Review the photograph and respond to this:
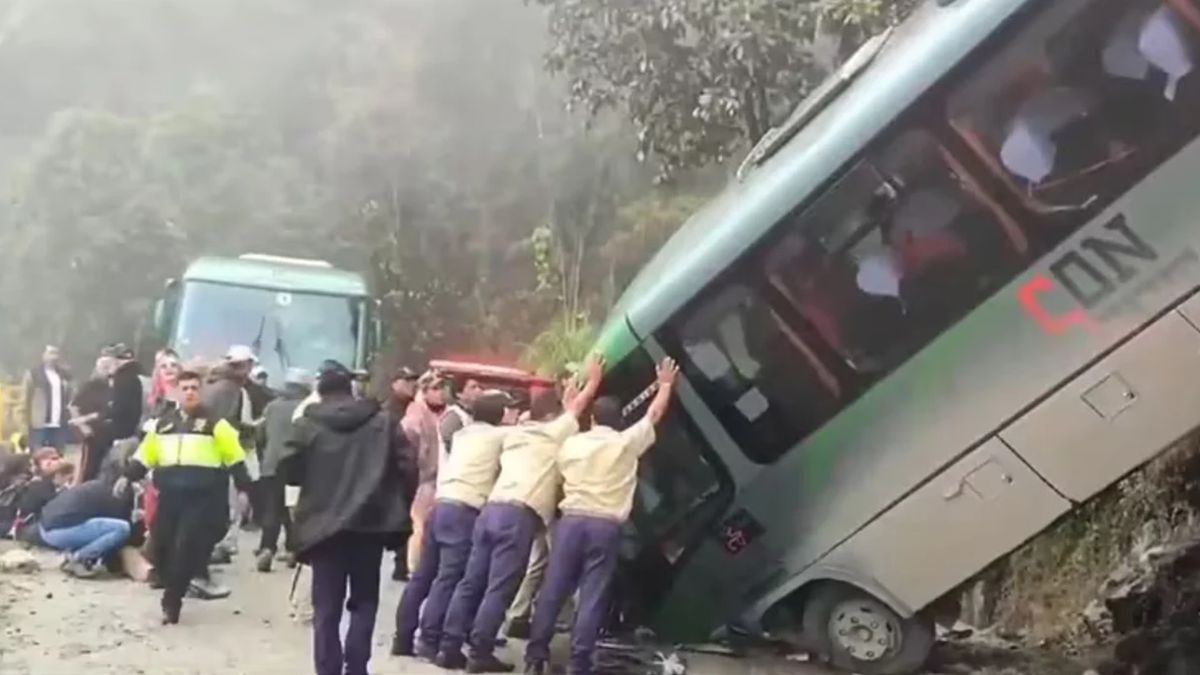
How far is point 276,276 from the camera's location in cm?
1180

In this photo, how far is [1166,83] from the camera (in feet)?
19.7

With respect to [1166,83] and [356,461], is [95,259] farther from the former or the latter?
[1166,83]

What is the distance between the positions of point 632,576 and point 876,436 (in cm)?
123

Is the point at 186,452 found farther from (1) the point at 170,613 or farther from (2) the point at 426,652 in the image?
(2) the point at 426,652

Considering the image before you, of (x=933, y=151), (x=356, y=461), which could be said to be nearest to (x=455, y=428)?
(x=356, y=461)

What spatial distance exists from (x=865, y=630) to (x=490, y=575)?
1.62m

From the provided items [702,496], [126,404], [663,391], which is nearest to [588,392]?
[663,391]

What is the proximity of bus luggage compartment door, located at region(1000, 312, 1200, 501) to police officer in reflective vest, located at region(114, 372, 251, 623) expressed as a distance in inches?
134

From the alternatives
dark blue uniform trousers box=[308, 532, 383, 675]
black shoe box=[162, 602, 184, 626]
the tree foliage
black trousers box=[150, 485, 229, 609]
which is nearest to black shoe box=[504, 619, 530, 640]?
dark blue uniform trousers box=[308, 532, 383, 675]

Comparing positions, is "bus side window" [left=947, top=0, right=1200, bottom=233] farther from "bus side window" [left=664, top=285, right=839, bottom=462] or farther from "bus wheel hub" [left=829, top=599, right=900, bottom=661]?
"bus wheel hub" [left=829, top=599, right=900, bottom=661]

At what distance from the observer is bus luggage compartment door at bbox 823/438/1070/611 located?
6.15 meters

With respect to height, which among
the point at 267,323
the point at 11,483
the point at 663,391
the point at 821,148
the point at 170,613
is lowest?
the point at 170,613

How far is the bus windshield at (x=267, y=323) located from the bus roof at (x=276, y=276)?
0.06 m

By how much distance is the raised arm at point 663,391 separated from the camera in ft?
20.4
